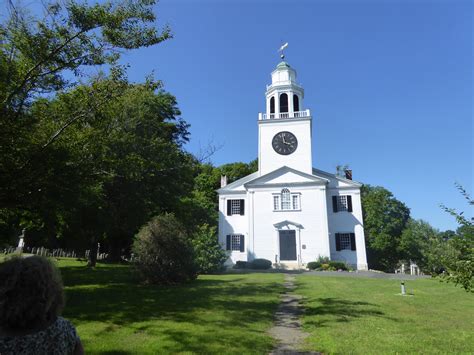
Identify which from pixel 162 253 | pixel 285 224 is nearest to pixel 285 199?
pixel 285 224

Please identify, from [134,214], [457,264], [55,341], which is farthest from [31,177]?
[134,214]

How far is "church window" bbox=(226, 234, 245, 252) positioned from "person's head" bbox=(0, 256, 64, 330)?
3118 cm

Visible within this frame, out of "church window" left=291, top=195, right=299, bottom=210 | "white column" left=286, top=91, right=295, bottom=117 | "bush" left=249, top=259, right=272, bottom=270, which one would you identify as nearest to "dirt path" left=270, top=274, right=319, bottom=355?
"bush" left=249, top=259, right=272, bottom=270

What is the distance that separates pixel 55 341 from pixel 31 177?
6.61 meters

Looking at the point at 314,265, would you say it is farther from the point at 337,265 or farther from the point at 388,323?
the point at 388,323

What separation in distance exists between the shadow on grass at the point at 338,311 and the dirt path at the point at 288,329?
371mm

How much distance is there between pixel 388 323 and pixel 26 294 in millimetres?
8076

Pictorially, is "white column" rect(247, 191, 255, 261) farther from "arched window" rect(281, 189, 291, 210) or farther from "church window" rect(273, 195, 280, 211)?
"arched window" rect(281, 189, 291, 210)

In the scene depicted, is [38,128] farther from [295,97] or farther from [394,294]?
[295,97]

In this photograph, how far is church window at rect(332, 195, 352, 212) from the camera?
32.8 metres

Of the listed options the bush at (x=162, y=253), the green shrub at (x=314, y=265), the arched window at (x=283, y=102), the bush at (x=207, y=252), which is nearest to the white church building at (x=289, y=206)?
the arched window at (x=283, y=102)

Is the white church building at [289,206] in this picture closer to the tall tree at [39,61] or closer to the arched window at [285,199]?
the arched window at [285,199]

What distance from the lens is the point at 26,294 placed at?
7.42ft

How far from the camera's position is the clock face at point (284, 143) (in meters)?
34.8
